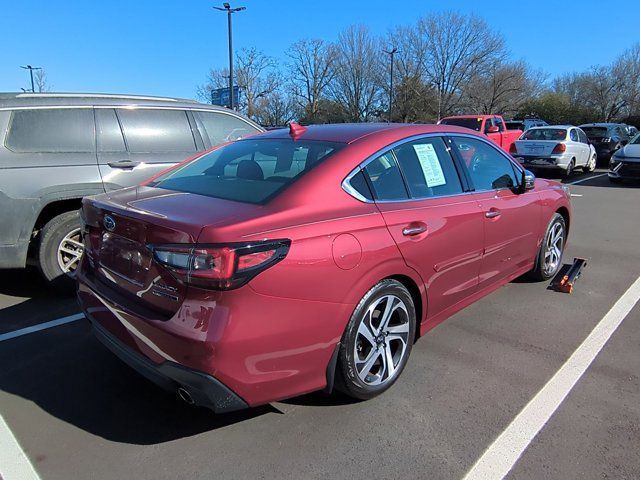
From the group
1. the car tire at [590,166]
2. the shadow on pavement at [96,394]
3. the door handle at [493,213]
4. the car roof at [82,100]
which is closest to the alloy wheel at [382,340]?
the shadow on pavement at [96,394]

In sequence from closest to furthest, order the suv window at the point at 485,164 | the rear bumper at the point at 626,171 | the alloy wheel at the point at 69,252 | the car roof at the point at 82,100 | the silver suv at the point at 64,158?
the suv window at the point at 485,164 → the silver suv at the point at 64,158 → the car roof at the point at 82,100 → the alloy wheel at the point at 69,252 → the rear bumper at the point at 626,171

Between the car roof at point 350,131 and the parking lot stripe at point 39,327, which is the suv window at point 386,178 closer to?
the car roof at point 350,131

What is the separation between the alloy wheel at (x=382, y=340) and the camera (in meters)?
2.74

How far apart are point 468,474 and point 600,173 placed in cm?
1727

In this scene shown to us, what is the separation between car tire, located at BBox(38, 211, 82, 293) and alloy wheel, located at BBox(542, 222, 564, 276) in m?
4.54

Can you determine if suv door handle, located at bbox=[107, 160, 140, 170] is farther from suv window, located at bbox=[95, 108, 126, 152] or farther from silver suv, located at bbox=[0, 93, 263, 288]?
suv window, located at bbox=[95, 108, 126, 152]

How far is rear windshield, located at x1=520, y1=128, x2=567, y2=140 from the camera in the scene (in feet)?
47.3

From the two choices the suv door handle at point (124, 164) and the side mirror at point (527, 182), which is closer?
the side mirror at point (527, 182)

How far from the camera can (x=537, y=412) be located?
277 cm

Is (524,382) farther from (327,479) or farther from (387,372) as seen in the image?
(327,479)

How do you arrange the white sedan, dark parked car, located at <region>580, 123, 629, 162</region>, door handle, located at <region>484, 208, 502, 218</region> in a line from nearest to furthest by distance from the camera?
door handle, located at <region>484, 208, 502, 218</region> < the white sedan < dark parked car, located at <region>580, 123, 629, 162</region>

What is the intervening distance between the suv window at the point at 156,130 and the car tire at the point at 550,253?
12.4 ft

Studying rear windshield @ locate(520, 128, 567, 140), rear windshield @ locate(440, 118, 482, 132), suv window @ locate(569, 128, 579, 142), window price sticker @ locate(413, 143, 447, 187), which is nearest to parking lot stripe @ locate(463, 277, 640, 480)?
window price sticker @ locate(413, 143, 447, 187)

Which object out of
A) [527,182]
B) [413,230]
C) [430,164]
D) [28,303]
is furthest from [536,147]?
[28,303]
